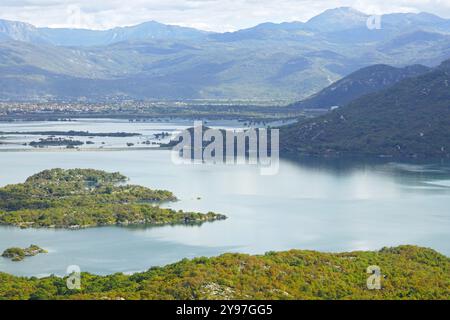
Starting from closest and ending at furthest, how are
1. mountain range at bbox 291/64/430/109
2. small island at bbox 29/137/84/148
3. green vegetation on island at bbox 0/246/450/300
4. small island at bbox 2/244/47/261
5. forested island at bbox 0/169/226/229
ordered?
1. green vegetation on island at bbox 0/246/450/300
2. small island at bbox 2/244/47/261
3. forested island at bbox 0/169/226/229
4. small island at bbox 29/137/84/148
5. mountain range at bbox 291/64/430/109

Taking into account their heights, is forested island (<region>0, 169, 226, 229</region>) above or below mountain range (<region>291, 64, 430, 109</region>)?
below

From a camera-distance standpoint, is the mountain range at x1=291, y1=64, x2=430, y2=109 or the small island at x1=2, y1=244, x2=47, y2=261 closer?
the small island at x1=2, y1=244, x2=47, y2=261

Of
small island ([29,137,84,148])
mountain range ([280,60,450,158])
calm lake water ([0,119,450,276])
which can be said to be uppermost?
mountain range ([280,60,450,158])

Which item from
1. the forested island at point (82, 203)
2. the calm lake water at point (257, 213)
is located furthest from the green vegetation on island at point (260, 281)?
the forested island at point (82, 203)

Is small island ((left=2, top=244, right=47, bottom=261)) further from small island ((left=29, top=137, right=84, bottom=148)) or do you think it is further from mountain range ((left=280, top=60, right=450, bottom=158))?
small island ((left=29, top=137, right=84, bottom=148))

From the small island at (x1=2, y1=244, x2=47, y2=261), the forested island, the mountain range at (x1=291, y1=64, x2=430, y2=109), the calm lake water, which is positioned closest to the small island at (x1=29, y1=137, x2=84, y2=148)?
the calm lake water

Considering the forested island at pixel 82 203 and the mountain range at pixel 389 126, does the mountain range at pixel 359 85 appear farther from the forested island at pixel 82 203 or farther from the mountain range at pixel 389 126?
the forested island at pixel 82 203

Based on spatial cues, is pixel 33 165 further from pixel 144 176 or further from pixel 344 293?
pixel 344 293

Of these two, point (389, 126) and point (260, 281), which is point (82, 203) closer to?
point (260, 281)
